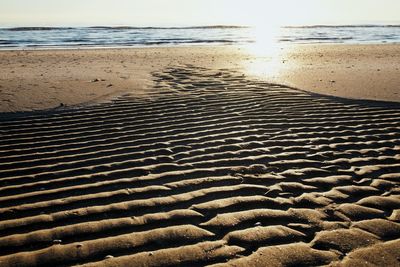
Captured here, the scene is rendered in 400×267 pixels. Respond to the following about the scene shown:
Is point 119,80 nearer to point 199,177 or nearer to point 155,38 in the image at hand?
point 199,177

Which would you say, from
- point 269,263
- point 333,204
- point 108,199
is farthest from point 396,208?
point 108,199

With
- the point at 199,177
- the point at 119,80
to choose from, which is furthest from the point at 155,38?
the point at 199,177

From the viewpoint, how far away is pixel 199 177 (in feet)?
A: 12.8

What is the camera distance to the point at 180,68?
11.4 meters

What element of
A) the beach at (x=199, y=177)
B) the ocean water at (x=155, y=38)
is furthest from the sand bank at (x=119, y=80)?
the ocean water at (x=155, y=38)

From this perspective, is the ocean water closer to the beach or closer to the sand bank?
the sand bank

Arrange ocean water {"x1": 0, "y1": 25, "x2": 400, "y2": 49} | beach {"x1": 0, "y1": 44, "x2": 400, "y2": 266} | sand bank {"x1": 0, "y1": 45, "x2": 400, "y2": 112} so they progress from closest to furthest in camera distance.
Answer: beach {"x1": 0, "y1": 44, "x2": 400, "y2": 266} < sand bank {"x1": 0, "y1": 45, "x2": 400, "y2": 112} < ocean water {"x1": 0, "y1": 25, "x2": 400, "y2": 49}

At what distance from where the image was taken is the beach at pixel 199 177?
8.98 ft

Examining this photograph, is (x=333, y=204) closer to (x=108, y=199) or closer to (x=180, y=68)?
(x=108, y=199)

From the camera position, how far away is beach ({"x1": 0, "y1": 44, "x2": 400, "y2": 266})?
108 inches

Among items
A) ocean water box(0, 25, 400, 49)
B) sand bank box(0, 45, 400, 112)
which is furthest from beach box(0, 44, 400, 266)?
ocean water box(0, 25, 400, 49)

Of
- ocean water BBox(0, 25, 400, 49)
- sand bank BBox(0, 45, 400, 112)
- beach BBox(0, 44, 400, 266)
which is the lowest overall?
beach BBox(0, 44, 400, 266)

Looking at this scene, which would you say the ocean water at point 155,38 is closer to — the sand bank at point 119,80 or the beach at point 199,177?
the sand bank at point 119,80

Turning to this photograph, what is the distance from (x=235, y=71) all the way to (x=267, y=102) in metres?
4.02
